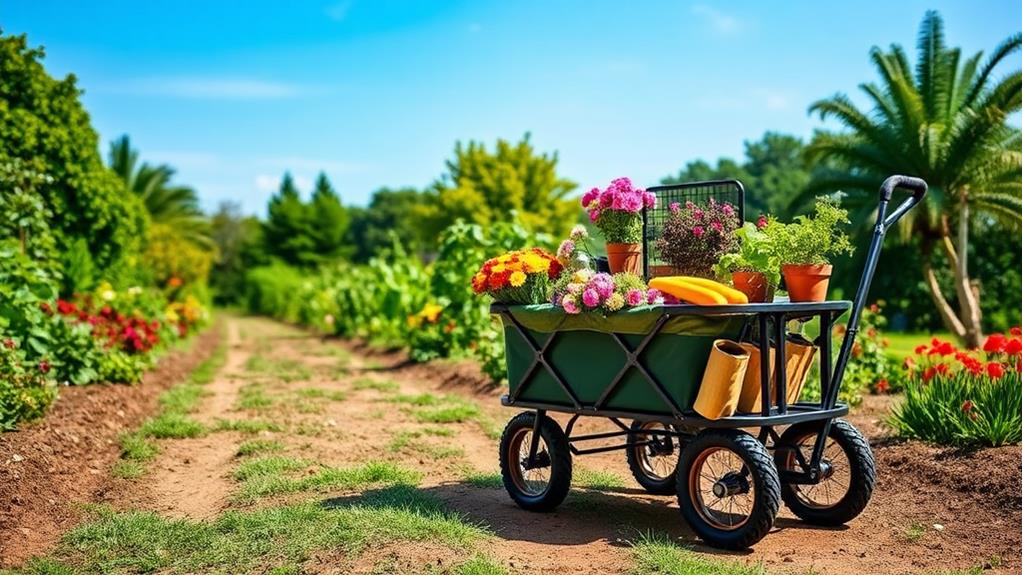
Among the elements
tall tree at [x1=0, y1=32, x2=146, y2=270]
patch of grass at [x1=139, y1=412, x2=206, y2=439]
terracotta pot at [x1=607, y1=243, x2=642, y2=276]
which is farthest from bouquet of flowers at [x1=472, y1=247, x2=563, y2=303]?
tall tree at [x1=0, y1=32, x2=146, y2=270]

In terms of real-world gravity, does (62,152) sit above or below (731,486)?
above

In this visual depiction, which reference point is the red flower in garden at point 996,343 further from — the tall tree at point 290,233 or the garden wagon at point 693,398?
the tall tree at point 290,233

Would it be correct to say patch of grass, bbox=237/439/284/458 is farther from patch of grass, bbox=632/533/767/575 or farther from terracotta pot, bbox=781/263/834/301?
terracotta pot, bbox=781/263/834/301

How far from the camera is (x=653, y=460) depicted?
6.66 m

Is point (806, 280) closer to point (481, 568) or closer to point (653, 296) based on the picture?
point (653, 296)

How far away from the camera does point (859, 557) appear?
4.73 metres

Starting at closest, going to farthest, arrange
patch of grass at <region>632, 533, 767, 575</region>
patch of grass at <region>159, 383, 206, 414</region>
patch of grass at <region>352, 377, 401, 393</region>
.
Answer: patch of grass at <region>632, 533, 767, 575</region>, patch of grass at <region>159, 383, 206, 414</region>, patch of grass at <region>352, 377, 401, 393</region>

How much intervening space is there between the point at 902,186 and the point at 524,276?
2.06 meters

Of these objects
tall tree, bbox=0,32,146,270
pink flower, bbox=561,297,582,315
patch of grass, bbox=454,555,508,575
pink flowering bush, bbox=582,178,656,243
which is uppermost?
tall tree, bbox=0,32,146,270

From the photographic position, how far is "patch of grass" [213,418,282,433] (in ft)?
27.9

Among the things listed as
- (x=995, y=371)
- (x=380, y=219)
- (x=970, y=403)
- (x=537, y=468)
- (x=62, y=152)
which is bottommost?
(x=537, y=468)

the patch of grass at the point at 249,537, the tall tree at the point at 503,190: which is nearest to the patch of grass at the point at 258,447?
the patch of grass at the point at 249,537

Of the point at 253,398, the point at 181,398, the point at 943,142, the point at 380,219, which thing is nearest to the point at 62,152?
the point at 181,398

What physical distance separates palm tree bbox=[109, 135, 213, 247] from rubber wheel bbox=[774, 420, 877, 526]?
34.8m
